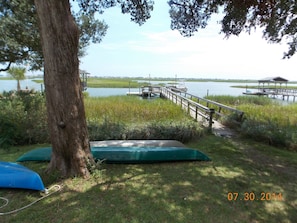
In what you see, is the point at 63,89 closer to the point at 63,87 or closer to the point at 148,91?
the point at 63,87

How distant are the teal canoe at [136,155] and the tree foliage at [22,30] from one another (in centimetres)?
550

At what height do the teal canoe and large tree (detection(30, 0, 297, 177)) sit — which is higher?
large tree (detection(30, 0, 297, 177))

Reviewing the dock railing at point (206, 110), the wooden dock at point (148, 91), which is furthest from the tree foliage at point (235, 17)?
the wooden dock at point (148, 91)

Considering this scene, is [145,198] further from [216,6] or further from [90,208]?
[216,6]

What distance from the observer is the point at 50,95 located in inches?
114

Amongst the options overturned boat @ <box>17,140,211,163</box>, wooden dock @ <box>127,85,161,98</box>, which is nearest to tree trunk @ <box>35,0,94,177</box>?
overturned boat @ <box>17,140,211,163</box>

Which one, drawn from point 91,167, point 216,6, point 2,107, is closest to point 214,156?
point 91,167

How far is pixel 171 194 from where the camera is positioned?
272cm

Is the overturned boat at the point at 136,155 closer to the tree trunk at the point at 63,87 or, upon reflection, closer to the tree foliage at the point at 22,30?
the tree trunk at the point at 63,87

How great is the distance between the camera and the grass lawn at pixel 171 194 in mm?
2270

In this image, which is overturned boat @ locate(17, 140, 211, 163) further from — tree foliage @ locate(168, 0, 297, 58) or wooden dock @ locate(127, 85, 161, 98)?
wooden dock @ locate(127, 85, 161, 98)

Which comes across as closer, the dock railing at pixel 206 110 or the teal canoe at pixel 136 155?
the teal canoe at pixel 136 155
